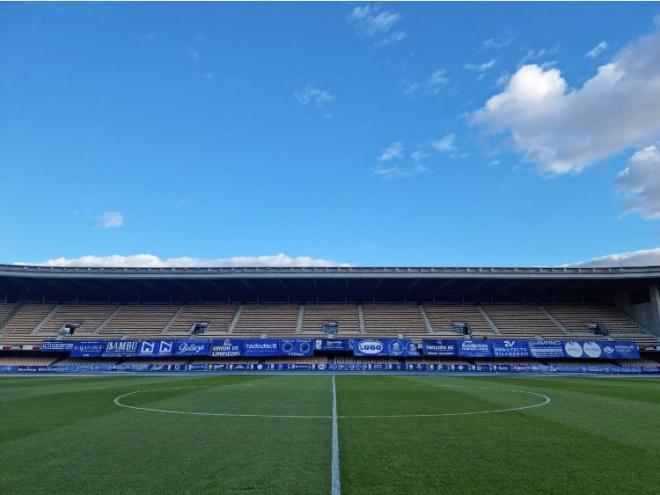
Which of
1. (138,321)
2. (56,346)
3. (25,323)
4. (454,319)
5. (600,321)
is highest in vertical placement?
(454,319)

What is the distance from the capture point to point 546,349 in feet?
131

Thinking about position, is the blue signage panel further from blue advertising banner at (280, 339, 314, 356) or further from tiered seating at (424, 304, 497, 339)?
tiered seating at (424, 304, 497, 339)

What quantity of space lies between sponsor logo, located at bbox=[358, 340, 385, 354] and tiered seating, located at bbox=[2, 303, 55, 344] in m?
33.7

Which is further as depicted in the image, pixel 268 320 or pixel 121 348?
pixel 268 320

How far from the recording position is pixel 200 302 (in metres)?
53.2

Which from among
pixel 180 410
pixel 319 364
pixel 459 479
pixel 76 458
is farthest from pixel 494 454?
pixel 319 364

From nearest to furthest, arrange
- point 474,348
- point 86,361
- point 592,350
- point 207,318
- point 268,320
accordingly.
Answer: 1. point 592,350
2. point 474,348
3. point 86,361
4. point 268,320
5. point 207,318

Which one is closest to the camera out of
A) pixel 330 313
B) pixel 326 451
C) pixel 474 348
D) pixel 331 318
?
pixel 326 451

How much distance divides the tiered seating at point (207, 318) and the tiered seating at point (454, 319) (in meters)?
24.1

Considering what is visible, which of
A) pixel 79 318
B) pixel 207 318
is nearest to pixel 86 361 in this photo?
pixel 79 318

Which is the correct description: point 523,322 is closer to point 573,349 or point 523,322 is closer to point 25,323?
point 573,349

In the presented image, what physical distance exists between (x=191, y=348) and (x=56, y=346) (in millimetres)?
13793

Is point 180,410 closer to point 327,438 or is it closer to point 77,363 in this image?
point 327,438

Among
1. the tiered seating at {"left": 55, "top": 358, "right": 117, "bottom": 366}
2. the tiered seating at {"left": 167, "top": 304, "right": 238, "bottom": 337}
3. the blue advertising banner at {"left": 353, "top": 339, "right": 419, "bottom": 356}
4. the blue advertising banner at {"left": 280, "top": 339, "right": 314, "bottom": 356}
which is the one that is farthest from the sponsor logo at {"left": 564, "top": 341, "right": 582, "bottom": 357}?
the tiered seating at {"left": 55, "top": 358, "right": 117, "bottom": 366}
